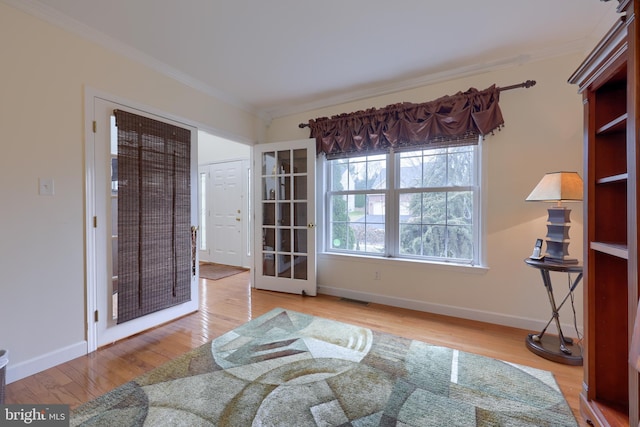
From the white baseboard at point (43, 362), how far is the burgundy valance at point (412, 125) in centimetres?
296

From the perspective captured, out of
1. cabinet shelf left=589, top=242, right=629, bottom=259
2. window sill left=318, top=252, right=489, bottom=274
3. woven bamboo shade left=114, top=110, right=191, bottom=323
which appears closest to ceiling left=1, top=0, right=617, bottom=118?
woven bamboo shade left=114, top=110, right=191, bottom=323

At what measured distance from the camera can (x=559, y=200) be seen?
1.88m

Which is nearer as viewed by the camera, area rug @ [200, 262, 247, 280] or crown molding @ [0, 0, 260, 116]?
crown molding @ [0, 0, 260, 116]

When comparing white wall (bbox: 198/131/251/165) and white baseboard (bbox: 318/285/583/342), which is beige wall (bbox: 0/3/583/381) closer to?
white baseboard (bbox: 318/285/583/342)

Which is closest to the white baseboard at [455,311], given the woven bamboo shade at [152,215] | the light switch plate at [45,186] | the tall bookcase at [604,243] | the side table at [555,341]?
the side table at [555,341]

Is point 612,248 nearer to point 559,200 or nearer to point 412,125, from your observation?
point 559,200

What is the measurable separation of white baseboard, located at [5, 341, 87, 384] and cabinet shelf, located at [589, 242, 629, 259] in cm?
334

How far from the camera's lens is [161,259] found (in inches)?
102

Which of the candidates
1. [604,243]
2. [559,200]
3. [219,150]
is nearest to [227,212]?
[219,150]

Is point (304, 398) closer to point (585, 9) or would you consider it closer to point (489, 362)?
point (489, 362)

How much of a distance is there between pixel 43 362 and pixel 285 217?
249cm

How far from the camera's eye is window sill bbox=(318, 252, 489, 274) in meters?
2.67

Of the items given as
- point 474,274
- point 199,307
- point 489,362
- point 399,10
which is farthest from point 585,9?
point 199,307

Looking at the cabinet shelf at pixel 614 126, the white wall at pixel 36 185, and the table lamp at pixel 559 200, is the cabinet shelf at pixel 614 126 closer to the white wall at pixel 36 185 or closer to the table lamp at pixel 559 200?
the table lamp at pixel 559 200
